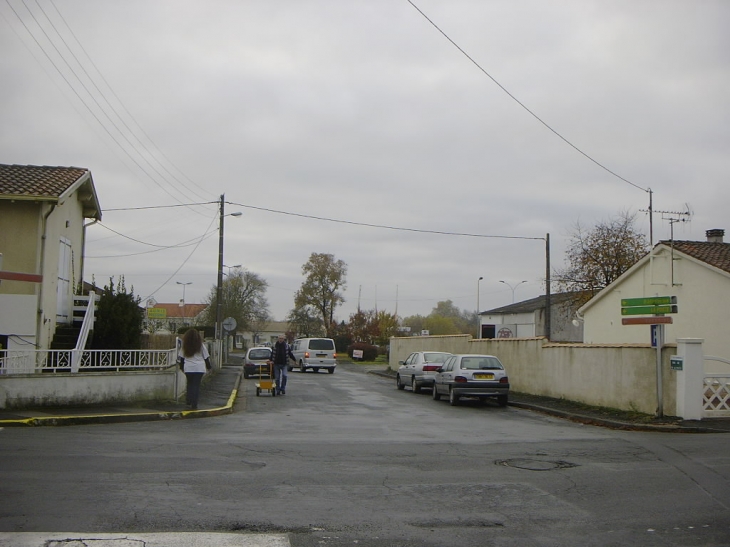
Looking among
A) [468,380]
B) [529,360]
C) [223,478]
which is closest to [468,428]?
[468,380]

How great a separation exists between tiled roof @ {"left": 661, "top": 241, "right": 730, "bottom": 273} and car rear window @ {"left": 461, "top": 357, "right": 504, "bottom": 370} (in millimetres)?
10769

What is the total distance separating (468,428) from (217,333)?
84.0 feet

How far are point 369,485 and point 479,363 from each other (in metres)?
A: 13.1

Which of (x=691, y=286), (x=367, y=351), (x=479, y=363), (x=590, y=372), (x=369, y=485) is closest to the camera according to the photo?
(x=369, y=485)

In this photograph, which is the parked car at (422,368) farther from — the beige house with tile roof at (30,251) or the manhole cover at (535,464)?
the manhole cover at (535,464)

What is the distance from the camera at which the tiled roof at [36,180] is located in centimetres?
1847

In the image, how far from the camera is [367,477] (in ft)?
28.8

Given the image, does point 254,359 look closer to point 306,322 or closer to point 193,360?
point 193,360

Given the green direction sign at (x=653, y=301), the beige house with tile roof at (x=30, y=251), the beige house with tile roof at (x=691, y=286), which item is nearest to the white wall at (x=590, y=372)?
the green direction sign at (x=653, y=301)

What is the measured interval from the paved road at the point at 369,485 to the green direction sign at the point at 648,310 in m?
3.30

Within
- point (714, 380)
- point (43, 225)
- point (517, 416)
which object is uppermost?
point (43, 225)

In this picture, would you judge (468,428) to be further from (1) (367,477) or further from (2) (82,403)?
(2) (82,403)

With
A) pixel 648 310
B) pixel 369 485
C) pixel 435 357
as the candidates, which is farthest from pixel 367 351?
pixel 369 485

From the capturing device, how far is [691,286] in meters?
27.9
